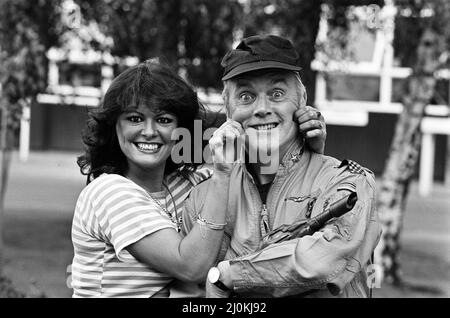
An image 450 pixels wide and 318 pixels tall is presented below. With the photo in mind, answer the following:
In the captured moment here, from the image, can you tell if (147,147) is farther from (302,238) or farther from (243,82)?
(302,238)

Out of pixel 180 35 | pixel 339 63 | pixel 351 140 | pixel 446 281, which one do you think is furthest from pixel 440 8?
pixel 351 140

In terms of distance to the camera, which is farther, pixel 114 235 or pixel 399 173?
pixel 399 173

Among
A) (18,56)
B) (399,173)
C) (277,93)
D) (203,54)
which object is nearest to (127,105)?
(277,93)

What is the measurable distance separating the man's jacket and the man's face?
69 millimetres

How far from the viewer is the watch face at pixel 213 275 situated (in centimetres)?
272

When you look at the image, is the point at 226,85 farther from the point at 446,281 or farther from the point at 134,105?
the point at 446,281

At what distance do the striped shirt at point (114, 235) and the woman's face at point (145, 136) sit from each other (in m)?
0.12

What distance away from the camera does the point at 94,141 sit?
130 inches

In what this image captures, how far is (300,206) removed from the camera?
2795mm

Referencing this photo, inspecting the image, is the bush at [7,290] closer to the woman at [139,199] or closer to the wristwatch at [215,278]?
the woman at [139,199]

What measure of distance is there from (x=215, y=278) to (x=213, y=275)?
1 centimetres

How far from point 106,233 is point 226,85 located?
0.68 metres

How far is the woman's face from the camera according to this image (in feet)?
10.4

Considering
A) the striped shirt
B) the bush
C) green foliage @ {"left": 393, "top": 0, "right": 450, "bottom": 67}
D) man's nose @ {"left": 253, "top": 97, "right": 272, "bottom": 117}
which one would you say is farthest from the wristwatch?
green foliage @ {"left": 393, "top": 0, "right": 450, "bottom": 67}
